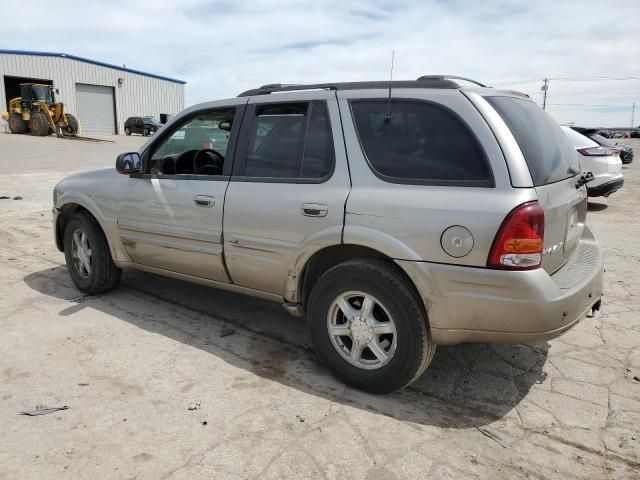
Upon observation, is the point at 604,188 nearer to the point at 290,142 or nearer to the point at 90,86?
the point at 290,142

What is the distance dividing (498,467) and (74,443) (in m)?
2.10

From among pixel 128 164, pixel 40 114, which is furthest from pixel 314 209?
pixel 40 114

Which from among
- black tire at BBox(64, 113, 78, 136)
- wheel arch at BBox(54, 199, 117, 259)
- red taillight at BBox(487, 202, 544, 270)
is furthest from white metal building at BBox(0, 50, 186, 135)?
red taillight at BBox(487, 202, 544, 270)

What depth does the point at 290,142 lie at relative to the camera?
3.38 metres

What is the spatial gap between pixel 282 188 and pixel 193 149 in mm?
1322

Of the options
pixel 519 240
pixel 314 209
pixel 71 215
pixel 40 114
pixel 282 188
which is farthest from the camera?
pixel 40 114

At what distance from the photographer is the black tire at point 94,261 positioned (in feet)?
15.0

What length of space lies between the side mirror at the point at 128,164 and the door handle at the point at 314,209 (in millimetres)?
1705

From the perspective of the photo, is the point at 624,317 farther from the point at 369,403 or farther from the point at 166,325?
the point at 166,325

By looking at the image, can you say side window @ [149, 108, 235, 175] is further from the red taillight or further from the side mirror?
the red taillight

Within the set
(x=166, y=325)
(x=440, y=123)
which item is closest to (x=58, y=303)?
(x=166, y=325)

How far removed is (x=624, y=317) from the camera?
4.28m

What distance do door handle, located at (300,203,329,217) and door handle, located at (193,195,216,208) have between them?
81cm

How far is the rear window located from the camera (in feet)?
8.97
